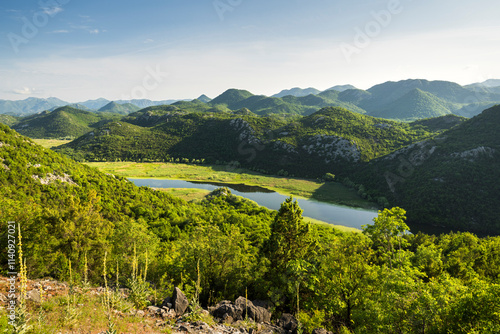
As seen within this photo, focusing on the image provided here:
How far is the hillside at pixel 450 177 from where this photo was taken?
272 feet

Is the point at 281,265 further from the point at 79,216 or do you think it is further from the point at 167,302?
the point at 79,216

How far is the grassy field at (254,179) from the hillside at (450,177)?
16936mm

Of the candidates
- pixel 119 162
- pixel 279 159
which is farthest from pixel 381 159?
pixel 119 162

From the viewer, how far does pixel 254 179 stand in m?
142

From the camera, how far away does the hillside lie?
8294 cm

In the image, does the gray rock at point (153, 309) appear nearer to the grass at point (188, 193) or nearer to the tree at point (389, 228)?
the tree at point (389, 228)

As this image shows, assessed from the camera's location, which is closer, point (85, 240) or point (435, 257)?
point (85, 240)

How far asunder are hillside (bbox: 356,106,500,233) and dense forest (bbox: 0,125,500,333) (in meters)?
61.7


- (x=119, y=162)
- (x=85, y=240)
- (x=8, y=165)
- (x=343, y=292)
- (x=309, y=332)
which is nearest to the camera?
(x=309, y=332)

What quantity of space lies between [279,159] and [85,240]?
15673 cm

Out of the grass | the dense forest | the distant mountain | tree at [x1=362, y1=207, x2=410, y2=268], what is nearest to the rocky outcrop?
the dense forest

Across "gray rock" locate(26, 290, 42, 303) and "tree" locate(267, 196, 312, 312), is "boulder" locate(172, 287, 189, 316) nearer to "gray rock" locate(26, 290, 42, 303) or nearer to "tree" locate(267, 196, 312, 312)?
"gray rock" locate(26, 290, 42, 303)

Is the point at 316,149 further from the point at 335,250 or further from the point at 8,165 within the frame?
the point at 8,165

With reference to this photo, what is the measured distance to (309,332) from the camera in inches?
657
